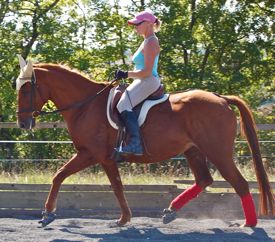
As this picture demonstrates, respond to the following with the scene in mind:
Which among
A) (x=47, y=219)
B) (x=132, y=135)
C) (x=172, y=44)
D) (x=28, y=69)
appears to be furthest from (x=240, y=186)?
(x=172, y=44)

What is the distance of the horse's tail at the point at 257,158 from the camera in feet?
25.3

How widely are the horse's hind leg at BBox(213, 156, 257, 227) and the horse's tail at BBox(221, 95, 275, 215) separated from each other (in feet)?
0.55

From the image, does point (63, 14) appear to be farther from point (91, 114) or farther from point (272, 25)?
point (91, 114)

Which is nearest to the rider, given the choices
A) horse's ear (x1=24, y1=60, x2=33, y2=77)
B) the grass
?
horse's ear (x1=24, y1=60, x2=33, y2=77)

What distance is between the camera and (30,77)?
788cm

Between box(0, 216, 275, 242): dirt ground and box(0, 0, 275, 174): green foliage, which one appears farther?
box(0, 0, 275, 174): green foliage

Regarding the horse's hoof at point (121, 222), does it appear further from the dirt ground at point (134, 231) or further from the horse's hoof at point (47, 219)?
the horse's hoof at point (47, 219)

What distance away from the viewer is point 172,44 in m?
20.6

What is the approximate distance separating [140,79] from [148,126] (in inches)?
22.0

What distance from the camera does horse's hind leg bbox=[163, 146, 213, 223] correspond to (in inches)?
312

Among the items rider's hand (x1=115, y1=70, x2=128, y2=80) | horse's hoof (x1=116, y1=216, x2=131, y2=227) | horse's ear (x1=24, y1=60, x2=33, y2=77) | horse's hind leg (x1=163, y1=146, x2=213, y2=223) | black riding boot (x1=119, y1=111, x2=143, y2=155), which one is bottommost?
horse's hoof (x1=116, y1=216, x2=131, y2=227)

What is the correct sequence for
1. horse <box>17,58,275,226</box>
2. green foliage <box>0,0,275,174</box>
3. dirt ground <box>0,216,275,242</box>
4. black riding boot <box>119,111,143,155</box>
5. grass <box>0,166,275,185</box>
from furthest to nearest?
green foliage <box>0,0,275,174</box>, grass <box>0,166,275,185</box>, horse <box>17,58,275,226</box>, black riding boot <box>119,111,143,155</box>, dirt ground <box>0,216,275,242</box>

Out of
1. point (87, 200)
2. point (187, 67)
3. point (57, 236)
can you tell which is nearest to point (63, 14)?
point (187, 67)

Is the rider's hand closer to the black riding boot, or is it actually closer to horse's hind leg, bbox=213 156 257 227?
the black riding boot
